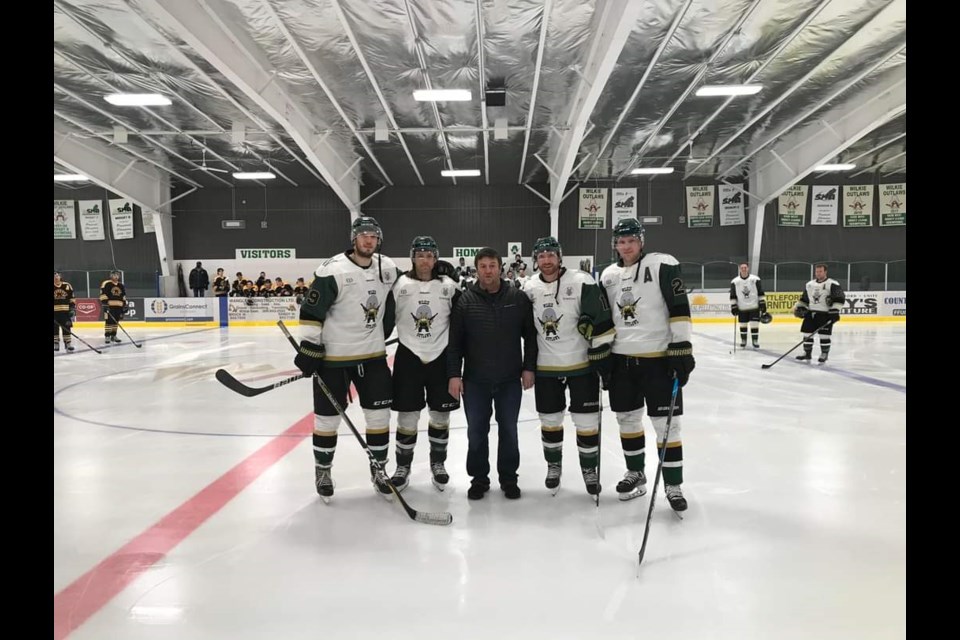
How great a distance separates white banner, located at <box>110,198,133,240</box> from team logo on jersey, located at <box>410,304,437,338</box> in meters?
21.4

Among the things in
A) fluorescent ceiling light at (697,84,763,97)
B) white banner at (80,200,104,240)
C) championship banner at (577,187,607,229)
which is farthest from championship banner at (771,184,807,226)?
white banner at (80,200,104,240)

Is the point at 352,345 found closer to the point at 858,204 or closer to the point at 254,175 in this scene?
the point at 254,175

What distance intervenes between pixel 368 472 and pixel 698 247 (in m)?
19.3

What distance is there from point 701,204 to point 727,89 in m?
9.55

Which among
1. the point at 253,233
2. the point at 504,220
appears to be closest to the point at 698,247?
the point at 504,220

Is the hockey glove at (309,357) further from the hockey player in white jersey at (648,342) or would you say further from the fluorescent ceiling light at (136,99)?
the fluorescent ceiling light at (136,99)

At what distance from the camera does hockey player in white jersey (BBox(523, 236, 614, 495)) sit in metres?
3.19

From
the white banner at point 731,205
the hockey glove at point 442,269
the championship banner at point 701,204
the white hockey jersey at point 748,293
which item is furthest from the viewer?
the championship banner at point 701,204

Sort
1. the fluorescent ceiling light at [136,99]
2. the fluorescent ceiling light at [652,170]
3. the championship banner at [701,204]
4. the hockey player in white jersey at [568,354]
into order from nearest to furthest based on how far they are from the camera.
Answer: the hockey player in white jersey at [568,354]
the fluorescent ceiling light at [136,99]
the fluorescent ceiling light at [652,170]
the championship banner at [701,204]

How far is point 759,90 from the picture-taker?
1198cm

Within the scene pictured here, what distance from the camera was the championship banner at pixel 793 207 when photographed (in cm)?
2020

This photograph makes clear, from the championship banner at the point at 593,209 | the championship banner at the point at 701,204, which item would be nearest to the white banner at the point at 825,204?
the championship banner at the point at 701,204

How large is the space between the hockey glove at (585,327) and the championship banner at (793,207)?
65.7ft

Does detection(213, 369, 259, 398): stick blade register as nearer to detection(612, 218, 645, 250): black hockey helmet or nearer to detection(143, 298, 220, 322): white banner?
detection(612, 218, 645, 250): black hockey helmet
